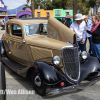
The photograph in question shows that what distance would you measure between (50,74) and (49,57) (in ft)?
2.24

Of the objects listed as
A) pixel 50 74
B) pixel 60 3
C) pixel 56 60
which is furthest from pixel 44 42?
pixel 60 3

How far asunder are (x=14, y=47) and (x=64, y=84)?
231cm

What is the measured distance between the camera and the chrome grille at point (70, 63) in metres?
3.45

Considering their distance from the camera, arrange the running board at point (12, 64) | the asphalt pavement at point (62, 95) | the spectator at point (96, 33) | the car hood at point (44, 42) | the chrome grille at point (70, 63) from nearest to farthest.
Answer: the asphalt pavement at point (62, 95), the chrome grille at point (70, 63), the car hood at point (44, 42), the running board at point (12, 64), the spectator at point (96, 33)

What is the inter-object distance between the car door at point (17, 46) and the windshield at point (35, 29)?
0.25 meters

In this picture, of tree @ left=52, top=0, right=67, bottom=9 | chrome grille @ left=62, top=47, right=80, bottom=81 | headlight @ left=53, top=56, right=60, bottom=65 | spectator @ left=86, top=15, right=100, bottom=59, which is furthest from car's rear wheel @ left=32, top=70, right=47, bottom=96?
tree @ left=52, top=0, right=67, bottom=9

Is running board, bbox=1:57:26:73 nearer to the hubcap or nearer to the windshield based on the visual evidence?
the windshield

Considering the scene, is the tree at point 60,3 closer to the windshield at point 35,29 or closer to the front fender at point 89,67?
the windshield at point 35,29

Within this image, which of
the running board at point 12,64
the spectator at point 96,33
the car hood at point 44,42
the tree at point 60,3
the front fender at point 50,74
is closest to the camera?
the front fender at point 50,74

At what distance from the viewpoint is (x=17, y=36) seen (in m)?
4.65

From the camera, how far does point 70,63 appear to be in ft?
11.6

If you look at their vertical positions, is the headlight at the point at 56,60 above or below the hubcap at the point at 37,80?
above

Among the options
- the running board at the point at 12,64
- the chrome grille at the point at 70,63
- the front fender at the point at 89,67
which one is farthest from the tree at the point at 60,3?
the chrome grille at the point at 70,63

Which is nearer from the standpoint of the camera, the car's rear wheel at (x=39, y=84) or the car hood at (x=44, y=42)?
the car's rear wheel at (x=39, y=84)
